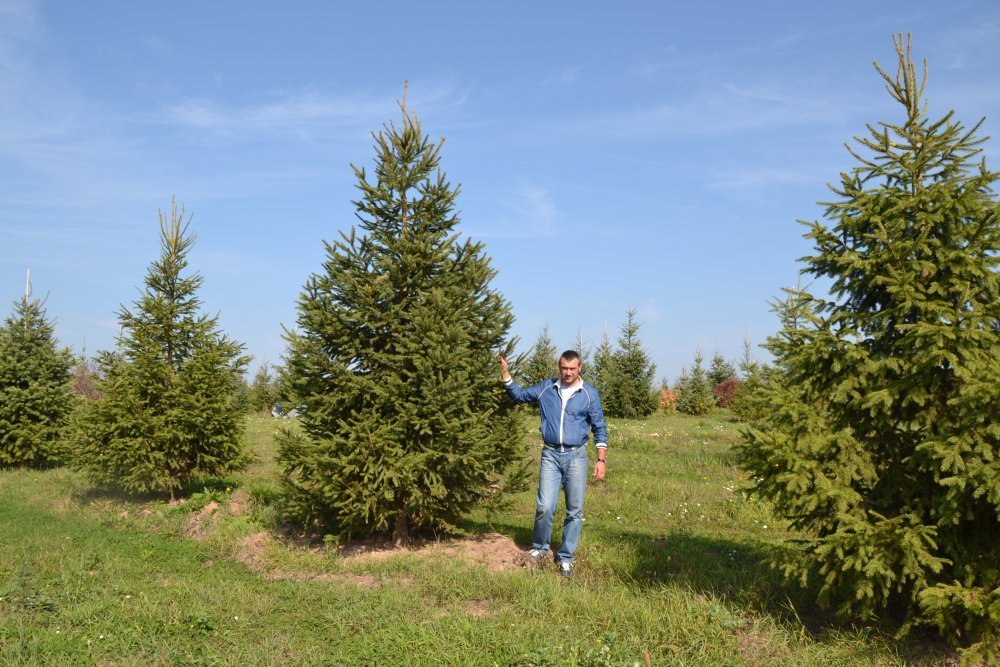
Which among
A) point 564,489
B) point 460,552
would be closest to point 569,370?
point 564,489

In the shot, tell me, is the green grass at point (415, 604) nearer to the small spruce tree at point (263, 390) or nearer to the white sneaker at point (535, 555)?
the white sneaker at point (535, 555)

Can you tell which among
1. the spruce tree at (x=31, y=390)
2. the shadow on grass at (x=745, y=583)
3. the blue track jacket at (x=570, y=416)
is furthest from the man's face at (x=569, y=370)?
the spruce tree at (x=31, y=390)

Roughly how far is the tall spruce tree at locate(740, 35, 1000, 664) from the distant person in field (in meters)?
2.17

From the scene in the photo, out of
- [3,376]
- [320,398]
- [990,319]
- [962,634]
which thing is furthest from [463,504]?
[3,376]

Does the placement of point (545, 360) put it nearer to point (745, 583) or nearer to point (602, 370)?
point (602, 370)

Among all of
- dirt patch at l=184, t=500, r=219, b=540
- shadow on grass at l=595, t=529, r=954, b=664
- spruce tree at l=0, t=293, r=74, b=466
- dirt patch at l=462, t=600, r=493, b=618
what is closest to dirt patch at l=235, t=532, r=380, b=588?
dirt patch at l=462, t=600, r=493, b=618

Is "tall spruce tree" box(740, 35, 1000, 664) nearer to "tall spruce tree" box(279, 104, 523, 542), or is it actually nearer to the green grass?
the green grass

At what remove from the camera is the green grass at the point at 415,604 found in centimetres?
482

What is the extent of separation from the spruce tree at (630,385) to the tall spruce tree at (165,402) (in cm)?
2022

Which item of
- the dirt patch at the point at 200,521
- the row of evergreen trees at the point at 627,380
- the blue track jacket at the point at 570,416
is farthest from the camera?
the row of evergreen trees at the point at 627,380

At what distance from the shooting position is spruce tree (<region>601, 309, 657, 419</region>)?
2919cm

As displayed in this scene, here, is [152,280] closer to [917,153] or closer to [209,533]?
[209,533]

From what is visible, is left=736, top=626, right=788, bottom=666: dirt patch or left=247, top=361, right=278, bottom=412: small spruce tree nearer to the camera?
left=736, top=626, right=788, bottom=666: dirt patch

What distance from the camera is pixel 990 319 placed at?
474 cm
